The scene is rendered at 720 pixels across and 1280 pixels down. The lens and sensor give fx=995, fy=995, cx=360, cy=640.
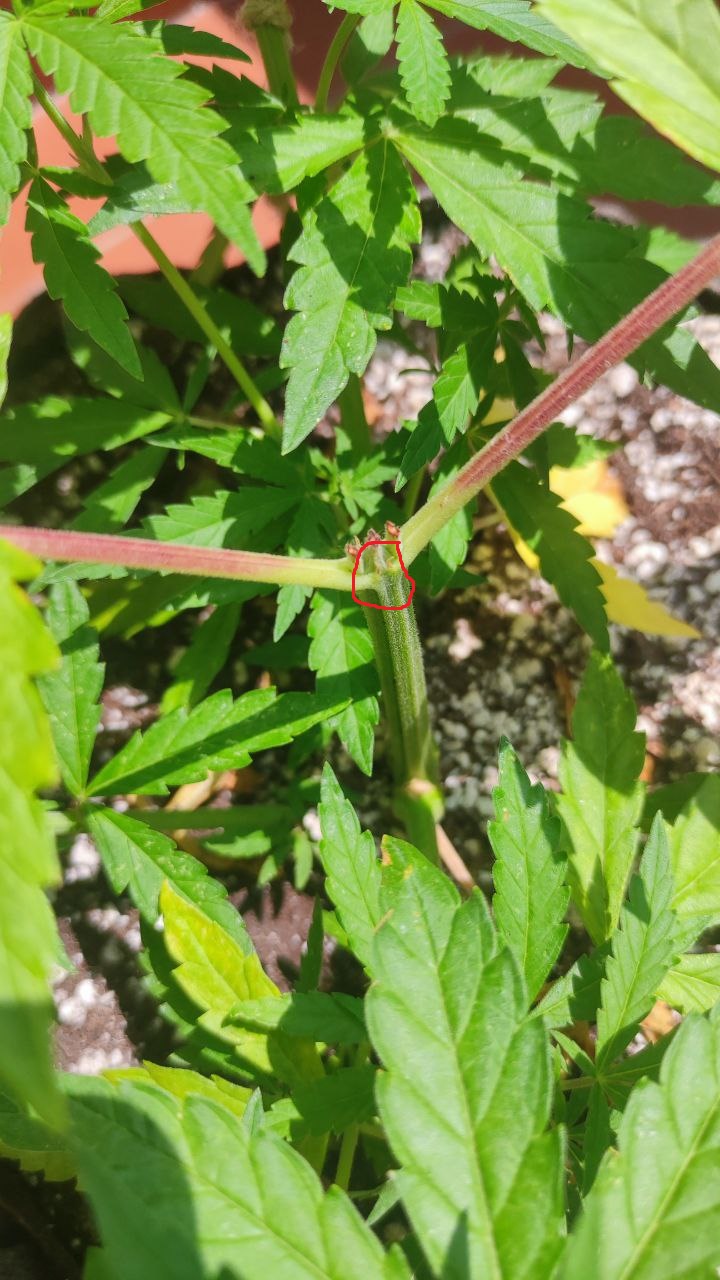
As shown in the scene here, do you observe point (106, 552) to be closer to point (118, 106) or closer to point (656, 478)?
point (118, 106)

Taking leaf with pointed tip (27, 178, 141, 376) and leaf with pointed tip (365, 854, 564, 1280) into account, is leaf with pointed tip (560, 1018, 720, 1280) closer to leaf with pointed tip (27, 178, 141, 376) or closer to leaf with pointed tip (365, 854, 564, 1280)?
leaf with pointed tip (365, 854, 564, 1280)

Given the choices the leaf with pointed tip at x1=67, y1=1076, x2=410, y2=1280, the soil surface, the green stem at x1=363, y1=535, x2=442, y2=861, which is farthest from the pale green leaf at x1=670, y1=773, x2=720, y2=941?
the leaf with pointed tip at x1=67, y1=1076, x2=410, y2=1280

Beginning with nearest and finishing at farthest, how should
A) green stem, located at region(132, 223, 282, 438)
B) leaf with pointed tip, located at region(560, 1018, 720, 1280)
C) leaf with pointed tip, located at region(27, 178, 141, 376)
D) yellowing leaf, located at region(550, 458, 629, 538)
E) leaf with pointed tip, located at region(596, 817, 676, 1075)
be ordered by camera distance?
leaf with pointed tip, located at region(560, 1018, 720, 1280) → leaf with pointed tip, located at region(596, 817, 676, 1075) → leaf with pointed tip, located at region(27, 178, 141, 376) → green stem, located at region(132, 223, 282, 438) → yellowing leaf, located at region(550, 458, 629, 538)

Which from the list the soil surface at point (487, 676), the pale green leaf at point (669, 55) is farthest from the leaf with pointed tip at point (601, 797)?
the pale green leaf at point (669, 55)

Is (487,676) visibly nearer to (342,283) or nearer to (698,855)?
(698,855)

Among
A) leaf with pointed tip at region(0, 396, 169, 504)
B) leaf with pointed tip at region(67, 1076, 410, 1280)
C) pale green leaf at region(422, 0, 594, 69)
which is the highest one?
pale green leaf at region(422, 0, 594, 69)

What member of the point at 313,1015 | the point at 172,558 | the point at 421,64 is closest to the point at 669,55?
the point at 421,64

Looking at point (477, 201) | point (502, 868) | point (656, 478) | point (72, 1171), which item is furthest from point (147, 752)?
point (656, 478)

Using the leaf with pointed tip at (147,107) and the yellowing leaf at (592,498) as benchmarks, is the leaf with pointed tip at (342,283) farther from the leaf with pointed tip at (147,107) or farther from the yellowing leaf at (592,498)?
the yellowing leaf at (592,498)
